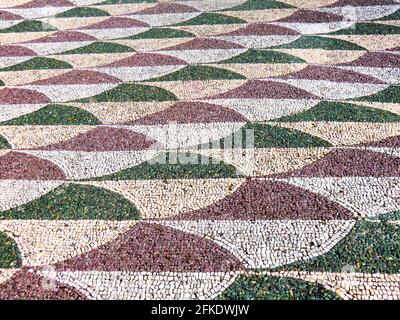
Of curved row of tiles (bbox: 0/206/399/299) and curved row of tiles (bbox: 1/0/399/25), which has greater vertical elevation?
curved row of tiles (bbox: 1/0/399/25)

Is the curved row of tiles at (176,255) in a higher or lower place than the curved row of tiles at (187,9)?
lower

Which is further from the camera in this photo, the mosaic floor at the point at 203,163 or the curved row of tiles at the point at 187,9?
the curved row of tiles at the point at 187,9

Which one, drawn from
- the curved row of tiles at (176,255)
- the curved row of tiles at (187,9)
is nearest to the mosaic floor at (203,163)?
the curved row of tiles at (176,255)

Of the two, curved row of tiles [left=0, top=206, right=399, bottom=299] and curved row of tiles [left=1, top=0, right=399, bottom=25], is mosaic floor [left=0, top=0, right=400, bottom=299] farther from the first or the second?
curved row of tiles [left=1, top=0, right=399, bottom=25]

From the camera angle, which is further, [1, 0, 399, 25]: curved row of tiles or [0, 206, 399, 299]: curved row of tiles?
[1, 0, 399, 25]: curved row of tiles

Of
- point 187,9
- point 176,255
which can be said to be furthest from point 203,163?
point 187,9

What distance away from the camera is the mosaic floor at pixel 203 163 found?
2109mm

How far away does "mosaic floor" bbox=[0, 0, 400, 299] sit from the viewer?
83.0 inches

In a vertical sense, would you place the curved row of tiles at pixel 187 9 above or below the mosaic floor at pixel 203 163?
above


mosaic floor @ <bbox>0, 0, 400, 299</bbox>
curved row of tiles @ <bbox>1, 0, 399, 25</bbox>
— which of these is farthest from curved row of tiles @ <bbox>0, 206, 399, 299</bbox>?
curved row of tiles @ <bbox>1, 0, 399, 25</bbox>

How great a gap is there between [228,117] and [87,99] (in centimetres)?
116

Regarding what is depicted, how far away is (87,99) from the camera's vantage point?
148 inches

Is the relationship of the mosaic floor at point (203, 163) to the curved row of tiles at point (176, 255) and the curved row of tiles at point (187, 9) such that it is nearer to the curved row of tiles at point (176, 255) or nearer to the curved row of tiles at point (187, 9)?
the curved row of tiles at point (176, 255)
